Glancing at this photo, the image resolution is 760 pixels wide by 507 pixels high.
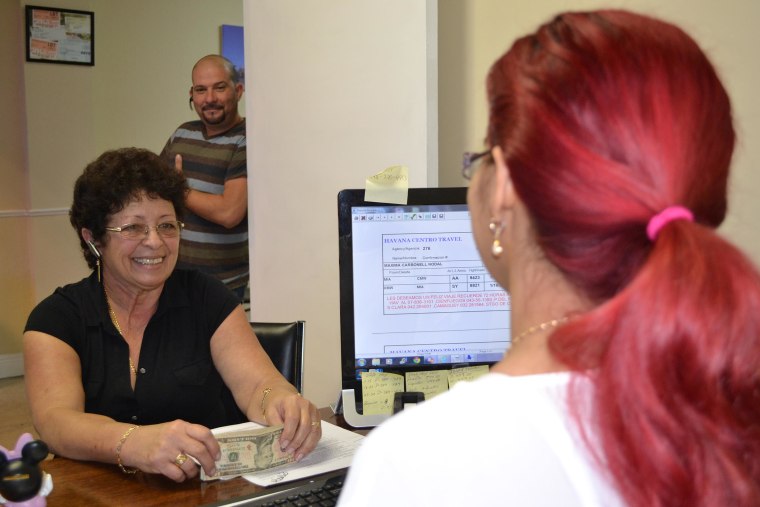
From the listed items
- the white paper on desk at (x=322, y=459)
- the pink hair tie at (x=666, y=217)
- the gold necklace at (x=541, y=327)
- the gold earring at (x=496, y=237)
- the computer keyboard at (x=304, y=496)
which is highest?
the pink hair tie at (x=666, y=217)

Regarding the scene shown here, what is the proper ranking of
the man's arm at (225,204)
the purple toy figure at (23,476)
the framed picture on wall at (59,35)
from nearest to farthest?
1. the purple toy figure at (23,476)
2. the man's arm at (225,204)
3. the framed picture on wall at (59,35)

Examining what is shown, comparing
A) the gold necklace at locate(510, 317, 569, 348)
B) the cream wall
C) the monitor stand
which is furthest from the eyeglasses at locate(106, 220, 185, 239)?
the cream wall

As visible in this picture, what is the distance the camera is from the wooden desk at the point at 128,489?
1367mm

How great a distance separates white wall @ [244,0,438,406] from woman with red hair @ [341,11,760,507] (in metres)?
1.54

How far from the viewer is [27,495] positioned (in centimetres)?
127

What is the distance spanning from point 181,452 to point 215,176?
2.06m

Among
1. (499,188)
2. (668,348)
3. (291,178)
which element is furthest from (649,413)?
(291,178)

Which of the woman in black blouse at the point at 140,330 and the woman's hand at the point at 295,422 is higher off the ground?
the woman in black blouse at the point at 140,330

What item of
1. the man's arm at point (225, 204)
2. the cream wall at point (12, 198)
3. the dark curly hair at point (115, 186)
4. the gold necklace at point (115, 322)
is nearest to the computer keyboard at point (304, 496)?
the gold necklace at point (115, 322)

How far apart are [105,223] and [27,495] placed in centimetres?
81

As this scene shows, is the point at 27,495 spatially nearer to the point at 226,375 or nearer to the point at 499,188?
the point at 226,375

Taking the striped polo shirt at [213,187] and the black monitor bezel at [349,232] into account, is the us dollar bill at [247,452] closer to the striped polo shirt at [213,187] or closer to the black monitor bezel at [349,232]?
the black monitor bezel at [349,232]

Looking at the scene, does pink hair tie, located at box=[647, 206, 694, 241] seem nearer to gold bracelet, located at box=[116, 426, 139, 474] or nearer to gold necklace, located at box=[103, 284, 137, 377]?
gold bracelet, located at box=[116, 426, 139, 474]

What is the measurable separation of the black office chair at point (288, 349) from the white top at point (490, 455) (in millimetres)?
1380
